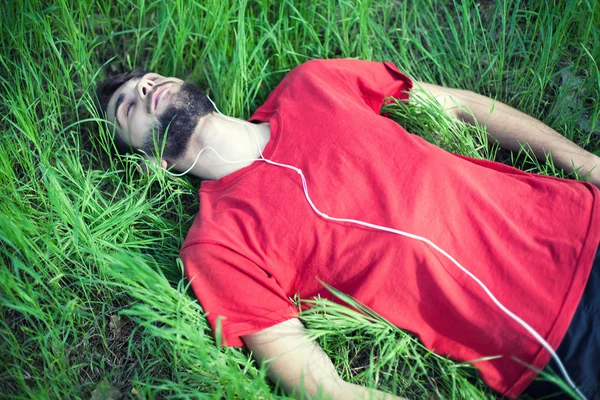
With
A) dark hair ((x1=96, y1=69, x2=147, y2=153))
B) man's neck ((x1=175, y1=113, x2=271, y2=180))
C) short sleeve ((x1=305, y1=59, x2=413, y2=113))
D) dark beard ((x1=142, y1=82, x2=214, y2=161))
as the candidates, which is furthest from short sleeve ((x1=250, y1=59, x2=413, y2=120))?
dark hair ((x1=96, y1=69, x2=147, y2=153))

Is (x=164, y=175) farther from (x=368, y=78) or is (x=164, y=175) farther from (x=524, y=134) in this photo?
(x=524, y=134)

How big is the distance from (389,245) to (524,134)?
1019mm

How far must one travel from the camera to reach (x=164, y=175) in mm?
2441

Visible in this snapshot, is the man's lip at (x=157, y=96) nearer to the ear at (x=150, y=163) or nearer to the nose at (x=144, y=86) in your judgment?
the nose at (x=144, y=86)

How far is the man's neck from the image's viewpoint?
225 cm

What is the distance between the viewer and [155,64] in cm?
276

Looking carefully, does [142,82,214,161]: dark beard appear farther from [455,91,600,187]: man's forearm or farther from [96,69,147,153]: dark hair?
[455,91,600,187]: man's forearm

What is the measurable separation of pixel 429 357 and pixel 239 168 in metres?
1.18

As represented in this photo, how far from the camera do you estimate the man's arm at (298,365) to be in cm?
182

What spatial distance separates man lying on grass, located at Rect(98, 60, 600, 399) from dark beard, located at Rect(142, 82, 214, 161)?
4 centimetres

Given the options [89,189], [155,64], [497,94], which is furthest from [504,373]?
[155,64]

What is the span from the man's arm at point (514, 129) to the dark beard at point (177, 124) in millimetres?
1125

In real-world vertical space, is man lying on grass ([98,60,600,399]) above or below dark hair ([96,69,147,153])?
below

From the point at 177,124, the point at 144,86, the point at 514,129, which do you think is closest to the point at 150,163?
the point at 177,124
